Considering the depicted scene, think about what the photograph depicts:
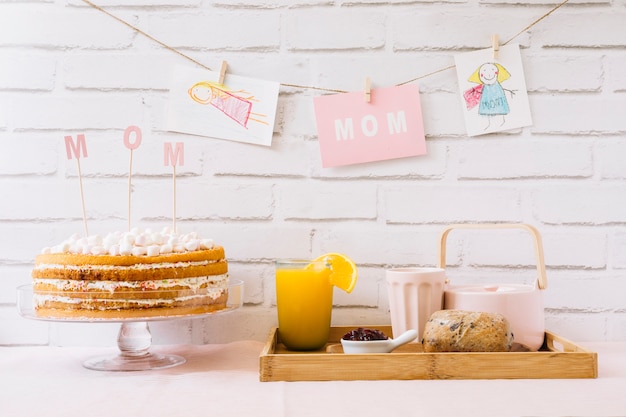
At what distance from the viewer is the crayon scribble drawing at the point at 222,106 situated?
5.06ft

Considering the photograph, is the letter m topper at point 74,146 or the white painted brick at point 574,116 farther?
the white painted brick at point 574,116

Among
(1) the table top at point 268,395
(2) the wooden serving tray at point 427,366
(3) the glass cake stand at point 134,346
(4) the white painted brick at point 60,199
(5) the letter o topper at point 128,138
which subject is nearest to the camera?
(1) the table top at point 268,395

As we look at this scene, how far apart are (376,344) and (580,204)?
2.08 ft

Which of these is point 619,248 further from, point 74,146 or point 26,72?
point 26,72

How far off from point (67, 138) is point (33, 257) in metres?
0.31

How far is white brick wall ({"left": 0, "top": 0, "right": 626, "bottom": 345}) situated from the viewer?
1.54m

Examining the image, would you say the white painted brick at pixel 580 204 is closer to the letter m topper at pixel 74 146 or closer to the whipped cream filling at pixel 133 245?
the whipped cream filling at pixel 133 245

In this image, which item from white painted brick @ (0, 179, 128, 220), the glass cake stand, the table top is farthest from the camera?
white painted brick @ (0, 179, 128, 220)

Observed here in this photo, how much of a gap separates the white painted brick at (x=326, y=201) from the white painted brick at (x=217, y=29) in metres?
0.32

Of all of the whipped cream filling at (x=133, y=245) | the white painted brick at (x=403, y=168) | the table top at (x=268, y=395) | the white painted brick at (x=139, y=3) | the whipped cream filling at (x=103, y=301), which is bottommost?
the table top at (x=268, y=395)

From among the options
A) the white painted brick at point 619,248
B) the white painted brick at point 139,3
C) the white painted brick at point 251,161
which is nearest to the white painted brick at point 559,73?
the white painted brick at point 619,248

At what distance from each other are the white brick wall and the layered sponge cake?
0.27 metres

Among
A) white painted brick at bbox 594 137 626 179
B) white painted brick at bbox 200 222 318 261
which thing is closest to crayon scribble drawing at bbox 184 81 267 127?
white painted brick at bbox 200 222 318 261

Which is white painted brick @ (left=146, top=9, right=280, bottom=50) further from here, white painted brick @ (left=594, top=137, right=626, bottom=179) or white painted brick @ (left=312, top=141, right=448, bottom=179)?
white painted brick @ (left=594, top=137, right=626, bottom=179)
